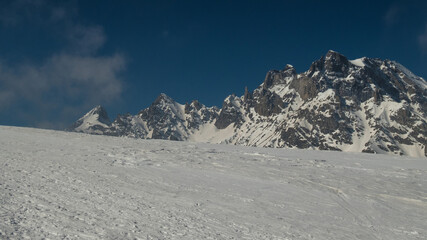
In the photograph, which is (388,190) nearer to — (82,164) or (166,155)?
(166,155)

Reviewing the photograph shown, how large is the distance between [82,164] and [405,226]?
15.5 metres

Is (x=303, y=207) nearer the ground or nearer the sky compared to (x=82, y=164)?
nearer the ground

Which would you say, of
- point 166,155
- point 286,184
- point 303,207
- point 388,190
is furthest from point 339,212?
point 166,155

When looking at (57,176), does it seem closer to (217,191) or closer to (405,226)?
(217,191)

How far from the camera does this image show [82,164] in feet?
60.9

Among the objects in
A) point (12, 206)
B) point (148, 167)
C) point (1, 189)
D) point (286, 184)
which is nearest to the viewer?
point (12, 206)

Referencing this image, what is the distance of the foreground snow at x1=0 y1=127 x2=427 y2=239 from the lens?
9.38m

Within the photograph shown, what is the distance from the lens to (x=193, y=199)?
13.2 m

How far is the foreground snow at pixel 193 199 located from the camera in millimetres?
9375

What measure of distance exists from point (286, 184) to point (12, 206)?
40.8 ft

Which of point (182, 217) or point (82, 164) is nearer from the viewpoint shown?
point (182, 217)

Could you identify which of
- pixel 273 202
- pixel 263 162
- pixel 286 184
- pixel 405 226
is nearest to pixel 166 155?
pixel 263 162

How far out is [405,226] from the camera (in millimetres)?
11969

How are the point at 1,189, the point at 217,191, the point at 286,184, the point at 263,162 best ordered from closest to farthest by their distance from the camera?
1. the point at 1,189
2. the point at 217,191
3. the point at 286,184
4. the point at 263,162
